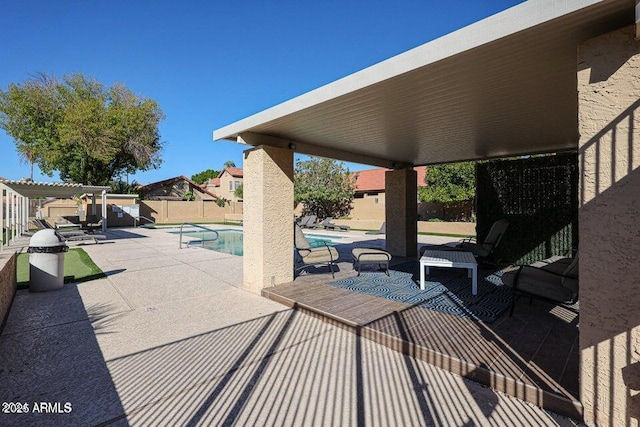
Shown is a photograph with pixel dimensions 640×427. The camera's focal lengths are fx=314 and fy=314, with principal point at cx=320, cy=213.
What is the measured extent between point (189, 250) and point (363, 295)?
29.3ft

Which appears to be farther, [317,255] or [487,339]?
[317,255]

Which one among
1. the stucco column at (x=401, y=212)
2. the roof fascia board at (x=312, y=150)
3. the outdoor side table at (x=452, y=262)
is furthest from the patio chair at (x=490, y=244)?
the roof fascia board at (x=312, y=150)

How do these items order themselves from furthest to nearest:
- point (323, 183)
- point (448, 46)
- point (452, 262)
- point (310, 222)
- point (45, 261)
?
1. point (323, 183)
2. point (310, 222)
3. point (45, 261)
4. point (452, 262)
5. point (448, 46)

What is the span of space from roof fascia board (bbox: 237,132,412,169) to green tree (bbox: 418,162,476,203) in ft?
43.0

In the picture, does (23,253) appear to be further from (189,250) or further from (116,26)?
(116,26)

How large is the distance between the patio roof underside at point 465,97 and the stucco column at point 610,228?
15.4 inches

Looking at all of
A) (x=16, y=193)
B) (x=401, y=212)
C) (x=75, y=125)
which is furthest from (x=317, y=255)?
(x=75, y=125)

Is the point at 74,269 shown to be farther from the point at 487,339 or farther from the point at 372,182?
the point at 372,182

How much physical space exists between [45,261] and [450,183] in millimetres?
21612

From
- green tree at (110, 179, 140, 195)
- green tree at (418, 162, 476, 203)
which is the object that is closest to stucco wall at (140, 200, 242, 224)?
green tree at (110, 179, 140, 195)

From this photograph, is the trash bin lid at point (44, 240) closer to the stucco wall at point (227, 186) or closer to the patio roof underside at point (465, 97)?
the patio roof underside at point (465, 97)

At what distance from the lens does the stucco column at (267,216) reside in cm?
607

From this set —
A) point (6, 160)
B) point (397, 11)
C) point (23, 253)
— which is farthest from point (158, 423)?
point (6, 160)

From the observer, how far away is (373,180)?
101ft
